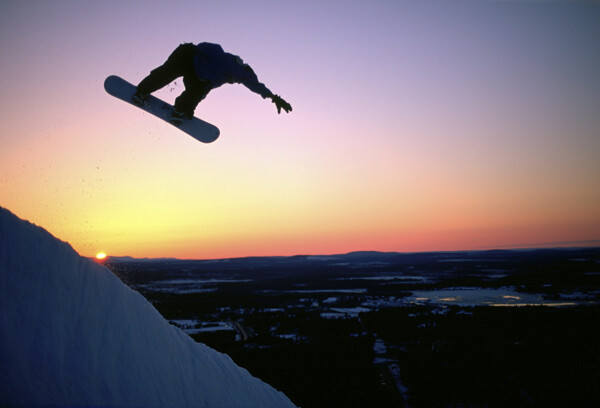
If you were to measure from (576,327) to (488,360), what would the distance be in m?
15.7

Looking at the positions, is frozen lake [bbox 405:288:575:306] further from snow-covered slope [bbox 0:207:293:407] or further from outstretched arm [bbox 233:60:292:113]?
snow-covered slope [bbox 0:207:293:407]

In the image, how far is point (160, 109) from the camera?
214 inches

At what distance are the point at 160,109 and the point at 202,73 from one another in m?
1.58

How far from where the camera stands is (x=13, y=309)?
8.98 ft

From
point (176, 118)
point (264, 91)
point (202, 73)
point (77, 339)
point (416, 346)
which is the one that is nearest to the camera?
point (77, 339)

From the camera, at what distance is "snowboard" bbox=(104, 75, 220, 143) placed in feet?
17.6

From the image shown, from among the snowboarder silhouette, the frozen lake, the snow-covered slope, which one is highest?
the snowboarder silhouette

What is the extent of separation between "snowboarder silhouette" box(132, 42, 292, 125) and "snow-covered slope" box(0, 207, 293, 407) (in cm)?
233

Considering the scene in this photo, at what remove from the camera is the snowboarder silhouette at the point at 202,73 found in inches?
163

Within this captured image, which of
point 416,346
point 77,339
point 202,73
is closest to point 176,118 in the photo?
point 202,73

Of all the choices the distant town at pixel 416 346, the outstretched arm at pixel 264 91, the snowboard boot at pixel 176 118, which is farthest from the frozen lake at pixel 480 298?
the outstretched arm at pixel 264 91

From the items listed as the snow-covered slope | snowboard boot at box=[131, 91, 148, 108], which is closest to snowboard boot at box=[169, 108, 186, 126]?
snowboard boot at box=[131, 91, 148, 108]

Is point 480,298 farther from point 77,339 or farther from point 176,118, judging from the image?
point 77,339

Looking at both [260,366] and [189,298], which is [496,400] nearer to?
[260,366]
